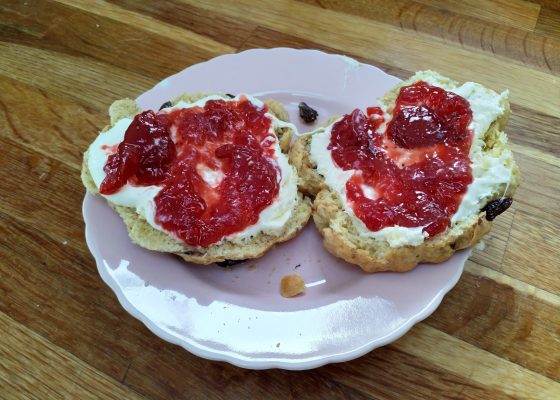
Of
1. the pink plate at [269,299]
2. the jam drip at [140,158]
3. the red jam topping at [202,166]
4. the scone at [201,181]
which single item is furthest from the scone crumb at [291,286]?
the jam drip at [140,158]

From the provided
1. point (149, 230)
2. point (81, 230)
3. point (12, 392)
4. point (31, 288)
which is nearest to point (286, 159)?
point (149, 230)

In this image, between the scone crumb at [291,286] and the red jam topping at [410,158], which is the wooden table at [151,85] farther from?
the red jam topping at [410,158]

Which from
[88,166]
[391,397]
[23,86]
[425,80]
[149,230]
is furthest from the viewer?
[23,86]

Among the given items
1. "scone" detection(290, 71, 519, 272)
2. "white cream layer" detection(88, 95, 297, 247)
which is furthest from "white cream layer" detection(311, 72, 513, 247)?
"white cream layer" detection(88, 95, 297, 247)

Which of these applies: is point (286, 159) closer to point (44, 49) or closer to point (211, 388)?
point (211, 388)

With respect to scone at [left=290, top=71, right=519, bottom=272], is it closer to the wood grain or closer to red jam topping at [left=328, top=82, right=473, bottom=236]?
red jam topping at [left=328, top=82, right=473, bottom=236]

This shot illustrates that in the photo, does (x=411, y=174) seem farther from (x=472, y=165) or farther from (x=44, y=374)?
(x=44, y=374)
